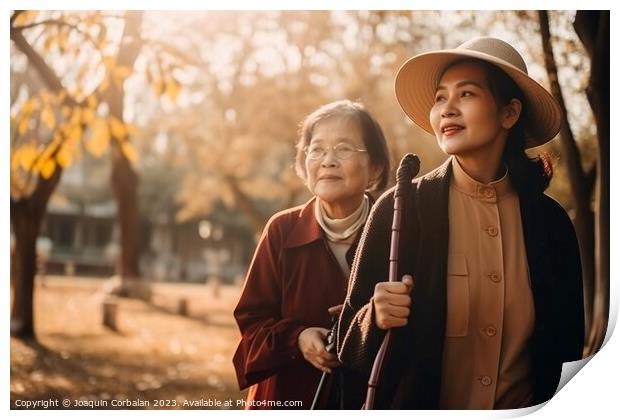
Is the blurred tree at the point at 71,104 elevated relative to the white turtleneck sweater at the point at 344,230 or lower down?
elevated

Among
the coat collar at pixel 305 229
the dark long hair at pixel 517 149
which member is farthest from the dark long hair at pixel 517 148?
the coat collar at pixel 305 229

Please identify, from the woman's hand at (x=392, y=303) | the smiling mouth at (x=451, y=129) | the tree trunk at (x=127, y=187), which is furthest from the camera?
the tree trunk at (x=127, y=187)

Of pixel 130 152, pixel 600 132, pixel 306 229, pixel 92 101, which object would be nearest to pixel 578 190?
pixel 600 132

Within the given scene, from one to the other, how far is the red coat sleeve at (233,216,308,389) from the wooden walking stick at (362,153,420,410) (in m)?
0.43

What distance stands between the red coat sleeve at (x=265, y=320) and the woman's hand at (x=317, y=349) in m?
0.04

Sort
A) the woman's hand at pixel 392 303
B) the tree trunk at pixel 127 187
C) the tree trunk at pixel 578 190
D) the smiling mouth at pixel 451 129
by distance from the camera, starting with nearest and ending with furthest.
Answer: the woman's hand at pixel 392 303
the smiling mouth at pixel 451 129
the tree trunk at pixel 127 187
the tree trunk at pixel 578 190

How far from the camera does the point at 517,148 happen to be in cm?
404

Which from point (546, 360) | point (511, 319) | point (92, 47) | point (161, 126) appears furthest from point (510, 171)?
point (92, 47)

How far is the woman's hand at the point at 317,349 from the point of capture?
3.98 meters

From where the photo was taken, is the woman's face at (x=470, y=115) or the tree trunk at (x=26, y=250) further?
the tree trunk at (x=26, y=250)

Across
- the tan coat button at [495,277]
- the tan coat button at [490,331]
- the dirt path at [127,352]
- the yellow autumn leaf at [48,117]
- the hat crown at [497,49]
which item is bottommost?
the dirt path at [127,352]

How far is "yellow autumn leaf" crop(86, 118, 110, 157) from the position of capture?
4.27 meters

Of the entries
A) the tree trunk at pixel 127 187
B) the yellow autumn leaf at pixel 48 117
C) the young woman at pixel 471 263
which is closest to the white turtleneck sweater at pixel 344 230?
the young woman at pixel 471 263

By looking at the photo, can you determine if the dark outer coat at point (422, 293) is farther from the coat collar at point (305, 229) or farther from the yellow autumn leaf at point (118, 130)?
the yellow autumn leaf at point (118, 130)
